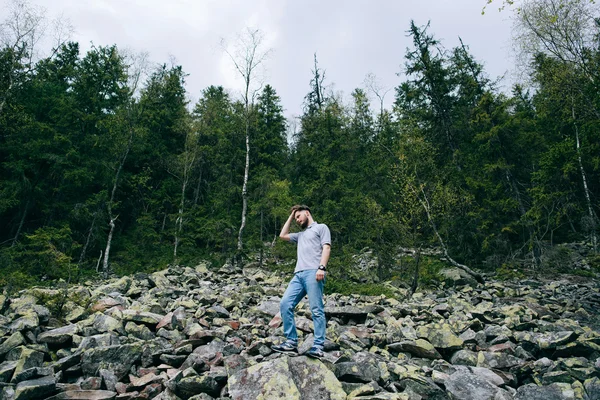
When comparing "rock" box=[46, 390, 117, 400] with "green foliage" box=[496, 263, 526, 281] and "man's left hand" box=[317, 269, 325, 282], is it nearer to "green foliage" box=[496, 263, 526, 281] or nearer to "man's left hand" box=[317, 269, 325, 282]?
"man's left hand" box=[317, 269, 325, 282]

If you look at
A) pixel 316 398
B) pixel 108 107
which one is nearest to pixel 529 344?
pixel 316 398

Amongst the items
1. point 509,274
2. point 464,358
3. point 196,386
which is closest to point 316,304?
point 196,386

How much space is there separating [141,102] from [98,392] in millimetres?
24015

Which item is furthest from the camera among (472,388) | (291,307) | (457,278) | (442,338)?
(457,278)

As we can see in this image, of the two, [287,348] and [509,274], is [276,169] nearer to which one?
[509,274]

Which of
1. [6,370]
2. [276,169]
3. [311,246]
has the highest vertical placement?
[276,169]

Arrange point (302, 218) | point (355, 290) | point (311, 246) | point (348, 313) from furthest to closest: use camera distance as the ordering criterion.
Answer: point (355, 290) < point (348, 313) < point (302, 218) < point (311, 246)

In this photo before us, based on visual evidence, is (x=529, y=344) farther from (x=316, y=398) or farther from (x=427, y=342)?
(x=316, y=398)

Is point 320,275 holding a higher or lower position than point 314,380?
higher

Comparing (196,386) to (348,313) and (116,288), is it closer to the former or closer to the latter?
(348,313)

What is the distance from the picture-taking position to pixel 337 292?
12.4m

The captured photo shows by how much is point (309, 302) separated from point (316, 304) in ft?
0.34

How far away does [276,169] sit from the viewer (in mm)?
27734

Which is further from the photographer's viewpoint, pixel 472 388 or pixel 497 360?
pixel 497 360
